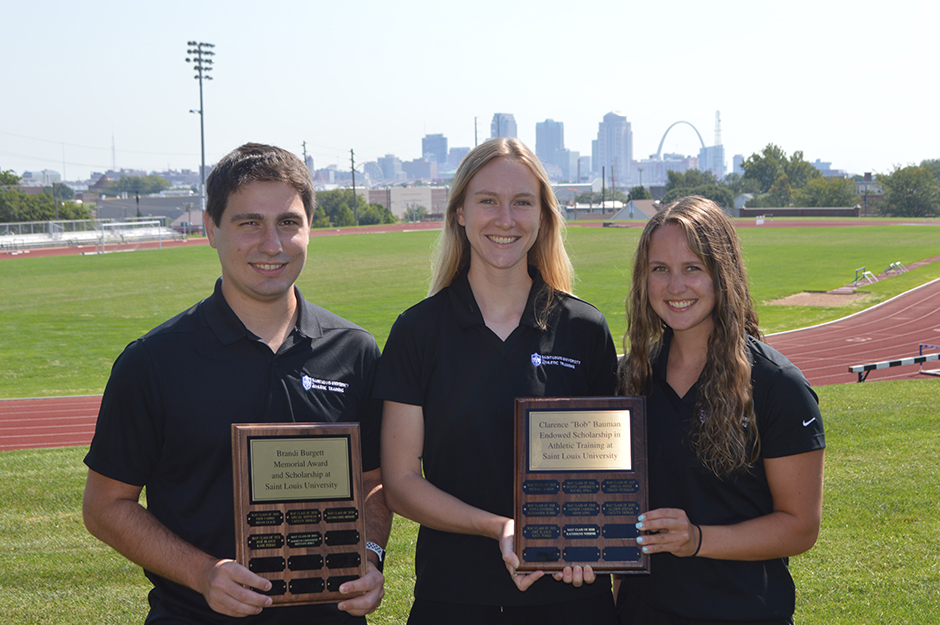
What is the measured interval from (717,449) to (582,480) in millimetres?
457

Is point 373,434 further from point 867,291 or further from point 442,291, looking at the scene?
point 867,291

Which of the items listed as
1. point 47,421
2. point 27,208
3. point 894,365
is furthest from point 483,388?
point 27,208

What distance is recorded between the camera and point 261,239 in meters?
2.75

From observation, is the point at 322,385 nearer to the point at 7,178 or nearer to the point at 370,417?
the point at 370,417

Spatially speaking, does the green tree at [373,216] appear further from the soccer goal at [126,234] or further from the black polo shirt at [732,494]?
the black polo shirt at [732,494]

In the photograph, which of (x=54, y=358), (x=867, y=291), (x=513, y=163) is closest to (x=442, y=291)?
(x=513, y=163)

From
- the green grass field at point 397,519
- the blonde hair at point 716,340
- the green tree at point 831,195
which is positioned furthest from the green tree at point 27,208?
the green tree at point 831,195

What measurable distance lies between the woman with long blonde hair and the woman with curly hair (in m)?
0.29

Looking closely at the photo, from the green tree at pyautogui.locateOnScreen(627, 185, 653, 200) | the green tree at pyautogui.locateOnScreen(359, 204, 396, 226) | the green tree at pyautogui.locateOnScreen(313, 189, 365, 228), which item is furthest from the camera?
the green tree at pyautogui.locateOnScreen(627, 185, 653, 200)

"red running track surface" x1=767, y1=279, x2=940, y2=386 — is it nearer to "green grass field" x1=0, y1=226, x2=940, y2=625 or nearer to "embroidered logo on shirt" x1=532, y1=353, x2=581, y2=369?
"green grass field" x1=0, y1=226, x2=940, y2=625

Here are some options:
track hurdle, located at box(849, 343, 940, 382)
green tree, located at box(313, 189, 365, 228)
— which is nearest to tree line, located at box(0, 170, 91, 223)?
green tree, located at box(313, 189, 365, 228)

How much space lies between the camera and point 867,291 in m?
26.1

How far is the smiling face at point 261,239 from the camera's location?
2752mm

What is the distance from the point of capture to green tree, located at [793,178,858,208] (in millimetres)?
88938
